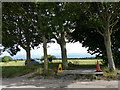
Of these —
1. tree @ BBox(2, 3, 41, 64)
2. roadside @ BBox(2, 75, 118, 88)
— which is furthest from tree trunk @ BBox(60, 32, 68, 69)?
roadside @ BBox(2, 75, 118, 88)

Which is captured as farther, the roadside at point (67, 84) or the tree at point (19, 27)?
the tree at point (19, 27)

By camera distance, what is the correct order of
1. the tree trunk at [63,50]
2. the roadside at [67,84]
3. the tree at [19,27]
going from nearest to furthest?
the roadside at [67,84] → the tree at [19,27] → the tree trunk at [63,50]

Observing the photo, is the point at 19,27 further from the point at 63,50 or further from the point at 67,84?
the point at 67,84

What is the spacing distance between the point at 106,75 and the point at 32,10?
26.4 ft

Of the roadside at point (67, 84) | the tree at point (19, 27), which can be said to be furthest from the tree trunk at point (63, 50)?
the roadside at point (67, 84)

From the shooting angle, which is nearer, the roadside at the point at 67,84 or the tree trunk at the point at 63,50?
the roadside at the point at 67,84

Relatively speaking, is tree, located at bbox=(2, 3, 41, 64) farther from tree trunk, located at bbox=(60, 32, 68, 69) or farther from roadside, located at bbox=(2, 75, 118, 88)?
roadside, located at bbox=(2, 75, 118, 88)

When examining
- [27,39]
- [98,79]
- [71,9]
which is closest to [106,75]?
[98,79]

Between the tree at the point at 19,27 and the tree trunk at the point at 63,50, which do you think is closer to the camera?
the tree at the point at 19,27

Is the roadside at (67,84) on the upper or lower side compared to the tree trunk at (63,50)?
lower

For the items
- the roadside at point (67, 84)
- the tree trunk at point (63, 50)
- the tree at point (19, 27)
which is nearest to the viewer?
the roadside at point (67, 84)

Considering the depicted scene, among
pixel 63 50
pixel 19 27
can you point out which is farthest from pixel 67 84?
pixel 19 27

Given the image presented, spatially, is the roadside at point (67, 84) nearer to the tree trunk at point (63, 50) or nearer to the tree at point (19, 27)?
the tree at point (19, 27)

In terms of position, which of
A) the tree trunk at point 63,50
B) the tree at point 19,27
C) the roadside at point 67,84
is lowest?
the roadside at point 67,84
